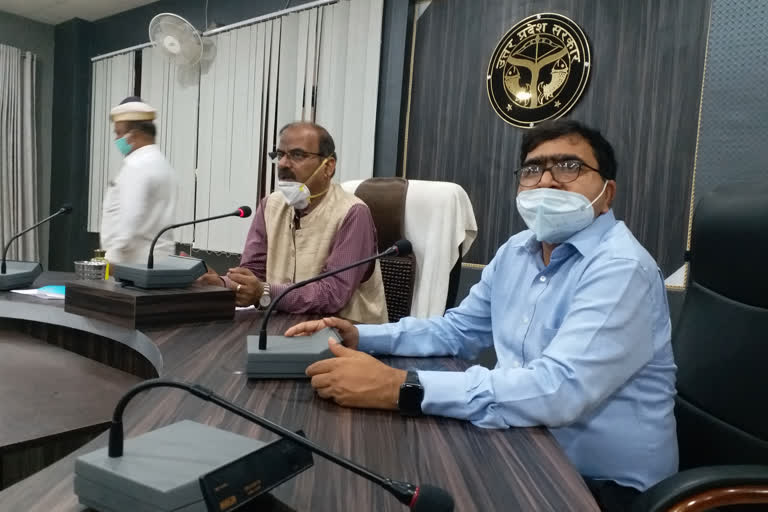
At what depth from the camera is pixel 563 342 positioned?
3.20 ft

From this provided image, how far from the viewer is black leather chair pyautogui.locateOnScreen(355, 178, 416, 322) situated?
2.14 metres

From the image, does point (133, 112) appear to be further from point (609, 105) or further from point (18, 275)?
point (609, 105)

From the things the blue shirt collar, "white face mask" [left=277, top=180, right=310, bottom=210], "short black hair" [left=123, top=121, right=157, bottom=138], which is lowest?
the blue shirt collar

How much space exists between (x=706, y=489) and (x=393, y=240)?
149 centimetres

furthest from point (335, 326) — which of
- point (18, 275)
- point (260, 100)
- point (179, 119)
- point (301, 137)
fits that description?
point (179, 119)

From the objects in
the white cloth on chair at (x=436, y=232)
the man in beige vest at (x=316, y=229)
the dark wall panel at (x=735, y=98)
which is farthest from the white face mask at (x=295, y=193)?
the dark wall panel at (x=735, y=98)

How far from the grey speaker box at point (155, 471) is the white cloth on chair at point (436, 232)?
1.46 metres

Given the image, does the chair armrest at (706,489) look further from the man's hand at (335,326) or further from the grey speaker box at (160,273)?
the grey speaker box at (160,273)

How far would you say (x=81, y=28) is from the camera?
5.33 m

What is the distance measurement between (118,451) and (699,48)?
2.70 m

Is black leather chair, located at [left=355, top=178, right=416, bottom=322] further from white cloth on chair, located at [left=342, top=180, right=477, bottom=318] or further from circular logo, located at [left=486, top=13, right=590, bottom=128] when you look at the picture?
circular logo, located at [left=486, top=13, right=590, bottom=128]

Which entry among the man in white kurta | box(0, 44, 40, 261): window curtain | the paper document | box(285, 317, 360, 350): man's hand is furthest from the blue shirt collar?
box(0, 44, 40, 261): window curtain

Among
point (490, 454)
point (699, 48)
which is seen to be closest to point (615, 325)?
point (490, 454)

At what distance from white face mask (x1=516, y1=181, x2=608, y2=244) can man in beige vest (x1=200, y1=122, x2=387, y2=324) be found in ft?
2.71
